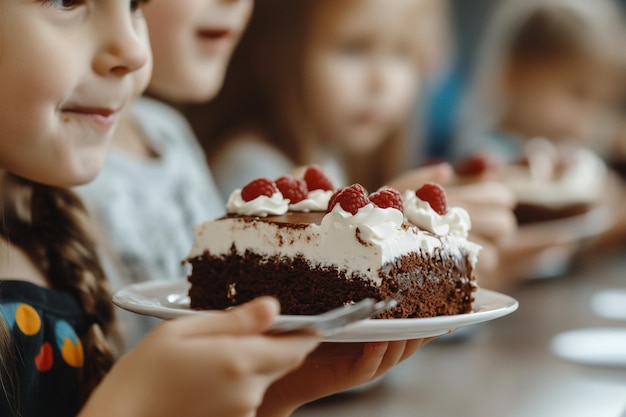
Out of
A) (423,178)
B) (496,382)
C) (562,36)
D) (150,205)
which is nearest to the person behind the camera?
(423,178)

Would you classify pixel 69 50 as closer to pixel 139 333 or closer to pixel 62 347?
pixel 62 347

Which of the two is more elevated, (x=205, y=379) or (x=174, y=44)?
(x=174, y=44)

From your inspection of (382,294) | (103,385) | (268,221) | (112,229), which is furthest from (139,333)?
(103,385)

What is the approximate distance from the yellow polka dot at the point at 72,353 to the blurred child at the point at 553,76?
9.43 feet

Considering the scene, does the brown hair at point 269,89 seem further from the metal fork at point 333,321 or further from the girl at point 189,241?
the metal fork at point 333,321

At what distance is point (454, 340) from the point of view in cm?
210

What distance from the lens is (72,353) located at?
1182 mm

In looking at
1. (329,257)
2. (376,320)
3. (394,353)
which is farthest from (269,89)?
(376,320)

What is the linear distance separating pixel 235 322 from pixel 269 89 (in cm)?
198

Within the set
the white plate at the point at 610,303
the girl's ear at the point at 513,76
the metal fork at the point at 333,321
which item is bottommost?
the white plate at the point at 610,303

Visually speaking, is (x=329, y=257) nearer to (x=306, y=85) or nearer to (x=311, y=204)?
(x=311, y=204)

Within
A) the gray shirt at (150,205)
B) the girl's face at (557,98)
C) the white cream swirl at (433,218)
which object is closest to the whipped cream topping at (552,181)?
the girl's face at (557,98)

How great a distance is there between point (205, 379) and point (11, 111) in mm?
429

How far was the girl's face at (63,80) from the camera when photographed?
3.06 feet
